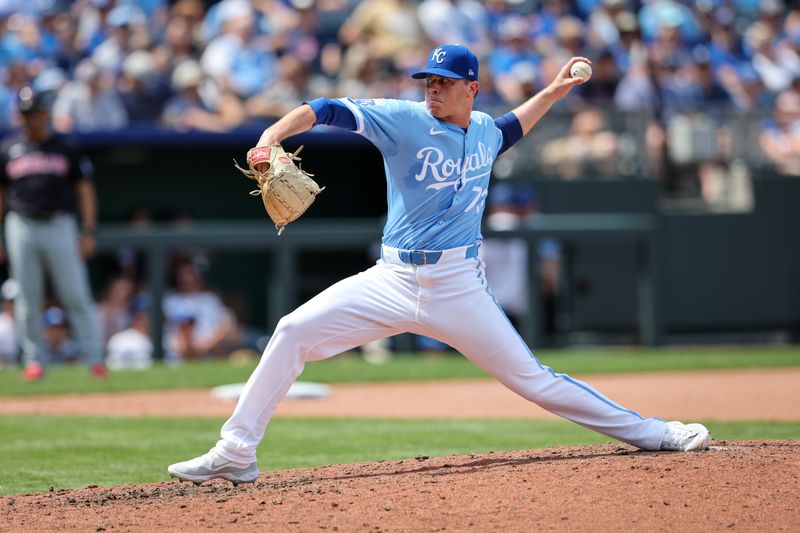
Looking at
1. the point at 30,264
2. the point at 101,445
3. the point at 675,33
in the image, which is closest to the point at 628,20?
the point at 675,33

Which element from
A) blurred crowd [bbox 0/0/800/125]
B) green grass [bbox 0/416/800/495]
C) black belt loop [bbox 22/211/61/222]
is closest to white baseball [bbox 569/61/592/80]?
green grass [bbox 0/416/800/495]

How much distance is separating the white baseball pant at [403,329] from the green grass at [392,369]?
5351mm

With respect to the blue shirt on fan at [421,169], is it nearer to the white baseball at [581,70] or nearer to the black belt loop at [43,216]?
the white baseball at [581,70]

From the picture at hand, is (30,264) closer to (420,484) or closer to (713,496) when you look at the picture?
(420,484)

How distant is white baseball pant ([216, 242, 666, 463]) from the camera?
532 cm

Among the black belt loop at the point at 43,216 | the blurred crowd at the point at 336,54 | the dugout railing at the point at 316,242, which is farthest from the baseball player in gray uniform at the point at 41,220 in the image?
the blurred crowd at the point at 336,54

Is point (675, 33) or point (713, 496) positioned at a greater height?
point (675, 33)

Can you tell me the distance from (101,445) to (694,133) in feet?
28.8

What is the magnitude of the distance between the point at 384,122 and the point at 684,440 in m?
2.02

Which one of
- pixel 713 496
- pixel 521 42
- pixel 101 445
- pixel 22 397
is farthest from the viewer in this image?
pixel 521 42

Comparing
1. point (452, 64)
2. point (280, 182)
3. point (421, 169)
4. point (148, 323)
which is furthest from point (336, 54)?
point (280, 182)

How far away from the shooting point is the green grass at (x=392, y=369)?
10625mm

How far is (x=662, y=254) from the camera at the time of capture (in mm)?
→ 14250

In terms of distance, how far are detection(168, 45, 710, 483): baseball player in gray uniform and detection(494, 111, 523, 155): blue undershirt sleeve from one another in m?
0.33
